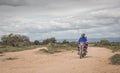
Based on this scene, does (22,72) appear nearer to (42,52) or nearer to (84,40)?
(84,40)

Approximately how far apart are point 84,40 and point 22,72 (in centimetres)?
840

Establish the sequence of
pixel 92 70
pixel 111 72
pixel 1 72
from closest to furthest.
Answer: pixel 111 72, pixel 92 70, pixel 1 72

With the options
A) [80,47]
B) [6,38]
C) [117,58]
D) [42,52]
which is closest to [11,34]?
[6,38]

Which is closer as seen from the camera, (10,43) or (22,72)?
(22,72)

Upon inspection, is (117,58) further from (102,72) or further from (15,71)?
(15,71)

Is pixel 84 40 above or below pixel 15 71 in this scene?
above

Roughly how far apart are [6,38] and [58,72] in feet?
153

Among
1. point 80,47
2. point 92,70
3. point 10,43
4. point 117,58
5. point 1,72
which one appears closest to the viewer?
point 92,70

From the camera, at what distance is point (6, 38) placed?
5894 cm

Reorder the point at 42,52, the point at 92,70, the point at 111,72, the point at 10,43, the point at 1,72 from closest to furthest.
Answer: the point at 111,72, the point at 92,70, the point at 1,72, the point at 42,52, the point at 10,43

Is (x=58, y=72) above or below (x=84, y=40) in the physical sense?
below

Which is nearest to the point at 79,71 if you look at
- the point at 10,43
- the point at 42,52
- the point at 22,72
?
the point at 22,72

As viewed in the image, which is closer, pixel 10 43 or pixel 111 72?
pixel 111 72

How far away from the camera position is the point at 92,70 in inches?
549
